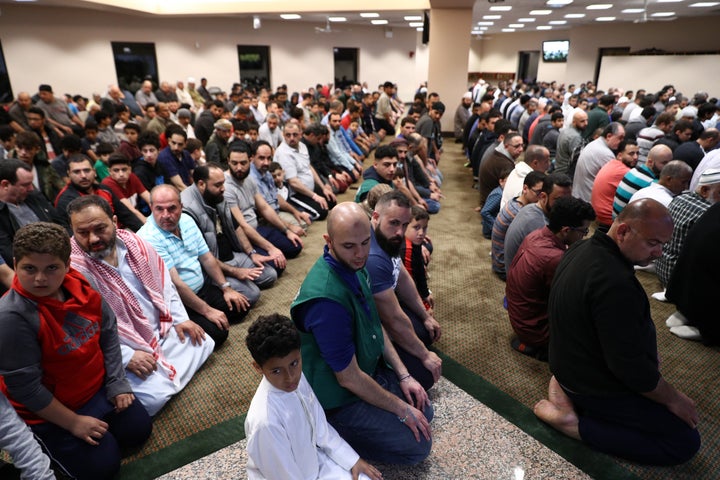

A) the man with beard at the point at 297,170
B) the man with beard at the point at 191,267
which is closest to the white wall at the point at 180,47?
the man with beard at the point at 297,170

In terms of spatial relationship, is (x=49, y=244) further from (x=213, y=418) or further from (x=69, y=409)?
(x=213, y=418)

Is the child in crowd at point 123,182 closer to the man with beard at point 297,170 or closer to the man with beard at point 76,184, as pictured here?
the man with beard at point 76,184

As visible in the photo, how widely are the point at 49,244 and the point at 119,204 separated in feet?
7.93

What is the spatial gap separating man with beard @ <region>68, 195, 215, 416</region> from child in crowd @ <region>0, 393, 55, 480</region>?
581 millimetres

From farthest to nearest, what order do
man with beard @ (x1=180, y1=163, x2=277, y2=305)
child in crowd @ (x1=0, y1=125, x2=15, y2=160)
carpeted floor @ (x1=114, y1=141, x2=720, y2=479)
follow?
child in crowd @ (x1=0, y1=125, x2=15, y2=160) < man with beard @ (x1=180, y1=163, x2=277, y2=305) < carpeted floor @ (x1=114, y1=141, x2=720, y2=479)

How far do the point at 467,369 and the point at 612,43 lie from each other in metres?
20.1

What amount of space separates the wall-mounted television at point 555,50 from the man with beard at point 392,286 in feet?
74.1

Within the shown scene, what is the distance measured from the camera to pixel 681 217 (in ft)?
11.3

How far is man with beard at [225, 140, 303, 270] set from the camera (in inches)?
164

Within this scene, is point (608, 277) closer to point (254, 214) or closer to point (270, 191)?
point (254, 214)

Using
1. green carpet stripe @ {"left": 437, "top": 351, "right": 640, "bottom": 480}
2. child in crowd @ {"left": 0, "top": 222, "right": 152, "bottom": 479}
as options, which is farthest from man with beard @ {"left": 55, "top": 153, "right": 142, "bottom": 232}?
green carpet stripe @ {"left": 437, "top": 351, "right": 640, "bottom": 480}

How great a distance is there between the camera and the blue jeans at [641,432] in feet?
6.83

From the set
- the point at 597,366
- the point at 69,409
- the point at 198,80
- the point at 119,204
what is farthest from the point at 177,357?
the point at 198,80

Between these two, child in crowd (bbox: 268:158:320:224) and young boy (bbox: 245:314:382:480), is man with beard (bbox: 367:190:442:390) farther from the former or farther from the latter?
child in crowd (bbox: 268:158:320:224)
